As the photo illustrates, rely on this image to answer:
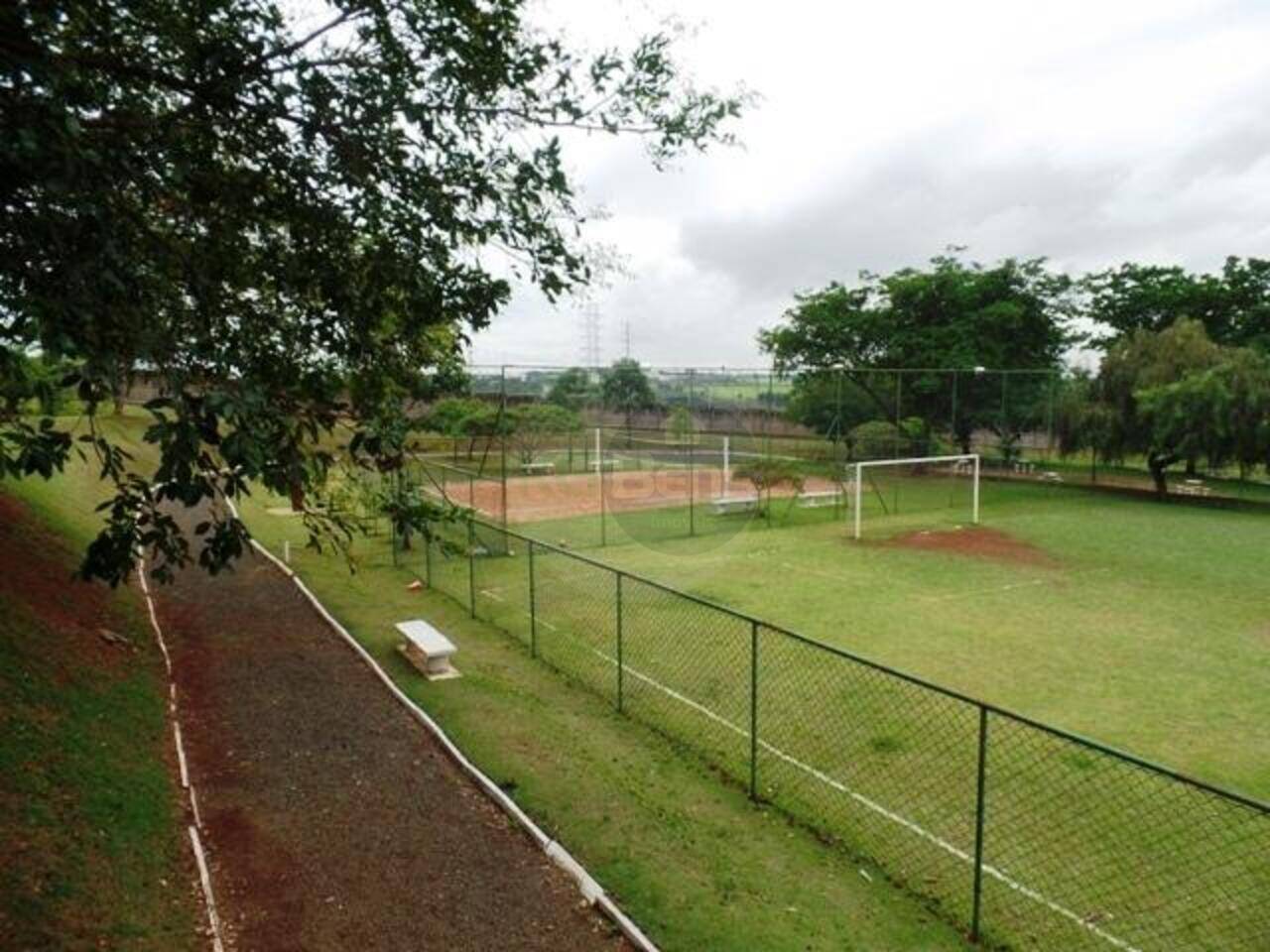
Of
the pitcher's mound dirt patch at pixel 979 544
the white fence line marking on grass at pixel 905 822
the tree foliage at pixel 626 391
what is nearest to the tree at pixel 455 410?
the tree foliage at pixel 626 391

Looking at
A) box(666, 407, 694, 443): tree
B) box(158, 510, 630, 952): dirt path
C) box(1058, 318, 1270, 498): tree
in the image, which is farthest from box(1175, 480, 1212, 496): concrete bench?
box(158, 510, 630, 952): dirt path

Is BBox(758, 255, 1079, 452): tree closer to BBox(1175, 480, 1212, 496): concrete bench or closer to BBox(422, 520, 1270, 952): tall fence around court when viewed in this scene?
BBox(1175, 480, 1212, 496): concrete bench

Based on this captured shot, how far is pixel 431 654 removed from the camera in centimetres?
1033

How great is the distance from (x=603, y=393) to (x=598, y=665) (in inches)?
598

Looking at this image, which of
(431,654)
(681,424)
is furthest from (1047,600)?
(681,424)

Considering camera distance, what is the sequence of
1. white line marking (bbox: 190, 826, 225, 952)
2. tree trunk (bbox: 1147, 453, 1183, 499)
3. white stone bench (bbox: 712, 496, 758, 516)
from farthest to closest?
tree trunk (bbox: 1147, 453, 1183, 499) → white stone bench (bbox: 712, 496, 758, 516) → white line marking (bbox: 190, 826, 225, 952)

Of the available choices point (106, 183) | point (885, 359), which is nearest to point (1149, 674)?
point (106, 183)

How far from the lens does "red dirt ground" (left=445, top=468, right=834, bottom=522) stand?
24.5 meters

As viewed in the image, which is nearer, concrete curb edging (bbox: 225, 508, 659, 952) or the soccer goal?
concrete curb edging (bbox: 225, 508, 659, 952)

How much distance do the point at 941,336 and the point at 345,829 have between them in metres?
33.6

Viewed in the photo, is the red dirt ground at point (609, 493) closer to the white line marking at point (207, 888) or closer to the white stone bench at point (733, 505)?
the white stone bench at point (733, 505)

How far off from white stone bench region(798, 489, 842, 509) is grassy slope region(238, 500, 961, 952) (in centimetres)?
1633

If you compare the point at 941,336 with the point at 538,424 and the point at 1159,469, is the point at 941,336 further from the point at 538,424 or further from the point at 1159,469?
the point at 538,424

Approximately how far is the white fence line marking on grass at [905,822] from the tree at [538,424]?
1512 centimetres
